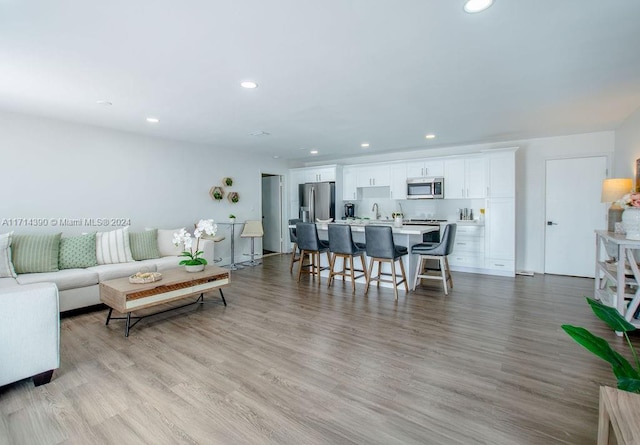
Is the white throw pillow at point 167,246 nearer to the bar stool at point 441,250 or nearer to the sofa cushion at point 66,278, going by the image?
the sofa cushion at point 66,278

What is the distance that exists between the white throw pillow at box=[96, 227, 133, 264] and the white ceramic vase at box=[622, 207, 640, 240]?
233 inches

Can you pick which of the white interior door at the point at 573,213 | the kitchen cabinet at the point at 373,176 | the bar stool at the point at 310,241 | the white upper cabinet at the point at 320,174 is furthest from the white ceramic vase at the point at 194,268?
the white interior door at the point at 573,213

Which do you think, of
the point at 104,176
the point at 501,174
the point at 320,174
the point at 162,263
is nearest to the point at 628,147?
the point at 501,174

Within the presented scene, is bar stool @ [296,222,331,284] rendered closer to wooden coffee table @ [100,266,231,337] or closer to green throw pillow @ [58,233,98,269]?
wooden coffee table @ [100,266,231,337]

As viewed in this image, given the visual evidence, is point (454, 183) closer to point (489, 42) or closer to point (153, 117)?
point (489, 42)

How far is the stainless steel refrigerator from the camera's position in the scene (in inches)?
297

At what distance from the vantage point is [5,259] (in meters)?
3.49

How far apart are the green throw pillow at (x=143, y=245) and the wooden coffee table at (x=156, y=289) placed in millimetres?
1057

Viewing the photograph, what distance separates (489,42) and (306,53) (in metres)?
1.37

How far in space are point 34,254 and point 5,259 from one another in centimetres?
26

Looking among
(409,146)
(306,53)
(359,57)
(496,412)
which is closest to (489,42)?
(359,57)

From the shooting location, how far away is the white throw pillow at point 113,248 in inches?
169

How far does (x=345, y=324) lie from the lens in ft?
10.9

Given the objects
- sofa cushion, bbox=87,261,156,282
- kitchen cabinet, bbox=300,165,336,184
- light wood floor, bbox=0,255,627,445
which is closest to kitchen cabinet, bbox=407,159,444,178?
kitchen cabinet, bbox=300,165,336,184
